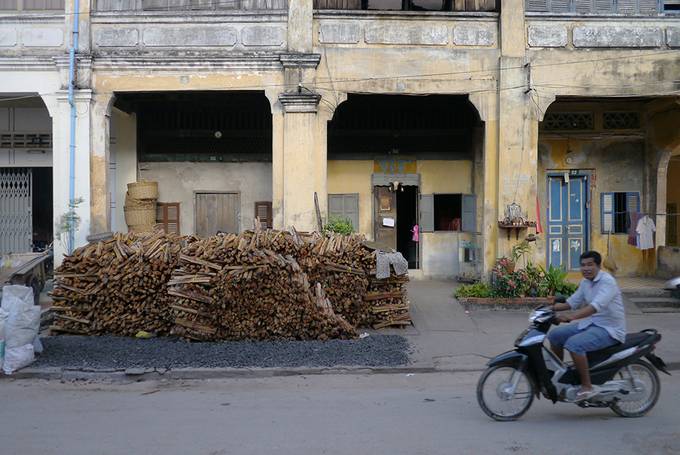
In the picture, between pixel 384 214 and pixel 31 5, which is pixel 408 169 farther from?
pixel 31 5

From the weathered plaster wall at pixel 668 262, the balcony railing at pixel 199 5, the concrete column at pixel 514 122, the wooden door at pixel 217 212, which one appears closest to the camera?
the balcony railing at pixel 199 5

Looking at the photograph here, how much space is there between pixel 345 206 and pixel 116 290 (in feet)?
22.0

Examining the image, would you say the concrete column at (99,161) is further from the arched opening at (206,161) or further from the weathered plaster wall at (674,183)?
the weathered plaster wall at (674,183)

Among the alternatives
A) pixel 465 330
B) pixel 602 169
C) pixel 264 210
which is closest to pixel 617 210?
pixel 602 169

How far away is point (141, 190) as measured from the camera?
14.6 m

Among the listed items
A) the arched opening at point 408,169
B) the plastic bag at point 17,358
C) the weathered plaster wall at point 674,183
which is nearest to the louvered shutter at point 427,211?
the arched opening at point 408,169

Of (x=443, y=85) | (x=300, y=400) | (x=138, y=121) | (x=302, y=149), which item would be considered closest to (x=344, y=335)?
(x=300, y=400)

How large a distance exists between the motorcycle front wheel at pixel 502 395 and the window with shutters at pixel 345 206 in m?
9.38

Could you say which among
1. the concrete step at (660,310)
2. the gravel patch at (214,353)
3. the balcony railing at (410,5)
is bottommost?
the gravel patch at (214,353)

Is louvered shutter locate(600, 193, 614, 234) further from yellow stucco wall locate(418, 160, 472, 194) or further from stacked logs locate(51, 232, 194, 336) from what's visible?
stacked logs locate(51, 232, 194, 336)

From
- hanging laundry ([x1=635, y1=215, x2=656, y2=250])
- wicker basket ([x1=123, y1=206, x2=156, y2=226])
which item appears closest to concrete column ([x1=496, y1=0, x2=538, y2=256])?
hanging laundry ([x1=635, y1=215, x2=656, y2=250])

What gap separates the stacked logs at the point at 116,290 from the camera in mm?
9711

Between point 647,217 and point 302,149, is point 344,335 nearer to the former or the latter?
point 302,149

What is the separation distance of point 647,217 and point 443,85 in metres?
5.98
